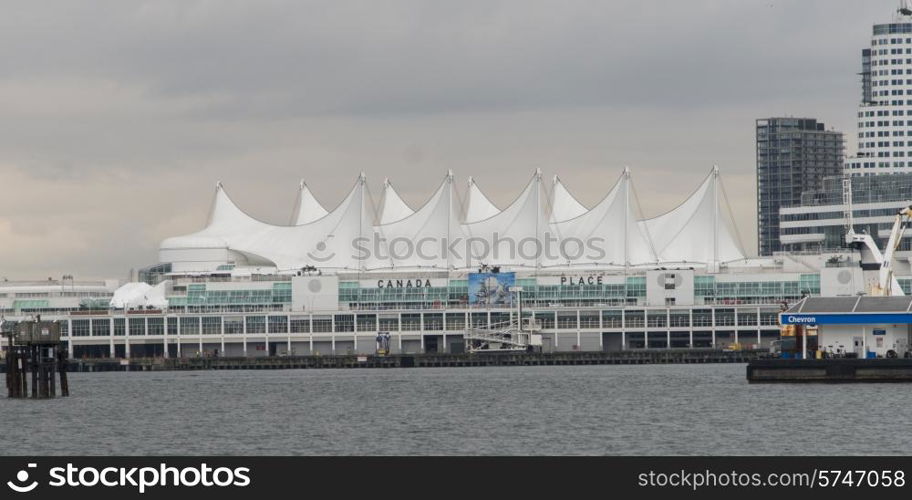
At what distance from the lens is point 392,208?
154375mm

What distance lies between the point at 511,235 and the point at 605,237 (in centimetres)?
692

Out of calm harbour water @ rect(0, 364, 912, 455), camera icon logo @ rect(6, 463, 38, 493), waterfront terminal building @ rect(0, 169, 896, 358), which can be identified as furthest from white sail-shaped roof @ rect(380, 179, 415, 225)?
camera icon logo @ rect(6, 463, 38, 493)

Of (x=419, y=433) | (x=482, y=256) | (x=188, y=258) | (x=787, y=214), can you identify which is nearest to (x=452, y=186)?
(x=482, y=256)

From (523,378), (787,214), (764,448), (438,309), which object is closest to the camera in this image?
(764,448)

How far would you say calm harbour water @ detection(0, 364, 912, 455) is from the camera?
55812 millimetres

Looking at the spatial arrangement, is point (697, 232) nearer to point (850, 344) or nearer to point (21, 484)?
point (850, 344)

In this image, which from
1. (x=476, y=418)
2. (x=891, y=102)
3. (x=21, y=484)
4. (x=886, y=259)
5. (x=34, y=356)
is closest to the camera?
(x=21, y=484)

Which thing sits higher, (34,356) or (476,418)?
(34,356)

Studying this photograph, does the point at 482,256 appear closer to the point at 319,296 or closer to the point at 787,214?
the point at 319,296

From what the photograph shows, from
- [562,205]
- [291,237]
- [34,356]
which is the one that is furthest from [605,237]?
[34,356]

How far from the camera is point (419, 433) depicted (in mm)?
60719

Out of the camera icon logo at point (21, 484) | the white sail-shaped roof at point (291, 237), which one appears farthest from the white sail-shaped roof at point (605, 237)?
the camera icon logo at point (21, 484)

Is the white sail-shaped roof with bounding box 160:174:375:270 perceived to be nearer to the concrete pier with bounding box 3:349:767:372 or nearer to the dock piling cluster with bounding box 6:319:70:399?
the concrete pier with bounding box 3:349:767:372

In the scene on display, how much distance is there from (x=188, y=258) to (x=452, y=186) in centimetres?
2378
